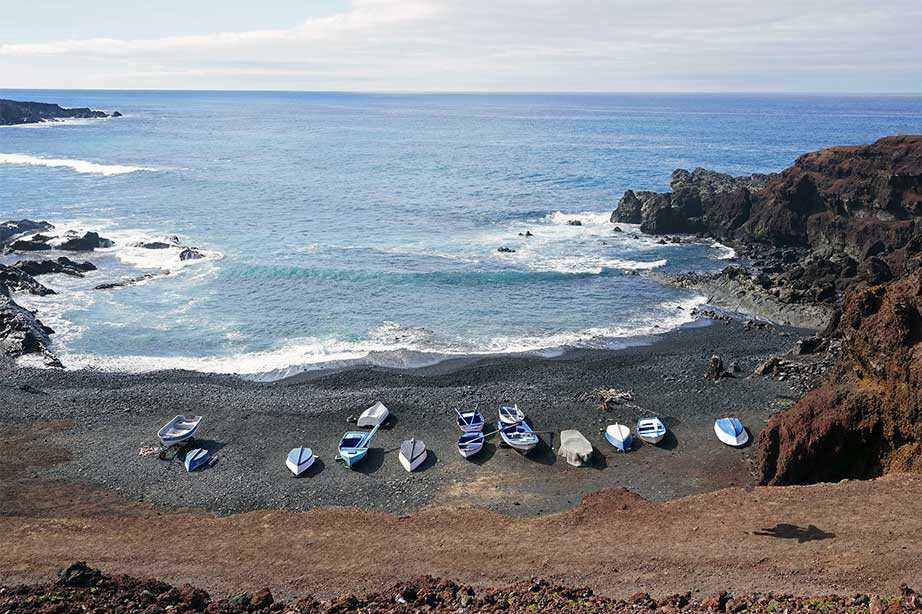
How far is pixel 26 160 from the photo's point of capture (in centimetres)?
11606

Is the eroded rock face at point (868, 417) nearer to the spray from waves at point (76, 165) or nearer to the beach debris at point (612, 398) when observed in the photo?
the beach debris at point (612, 398)

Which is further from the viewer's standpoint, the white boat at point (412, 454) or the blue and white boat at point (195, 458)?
the blue and white boat at point (195, 458)

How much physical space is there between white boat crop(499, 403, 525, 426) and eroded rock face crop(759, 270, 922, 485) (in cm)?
1036

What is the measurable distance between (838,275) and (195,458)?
44.4 meters

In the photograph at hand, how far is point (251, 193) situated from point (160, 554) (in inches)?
2934

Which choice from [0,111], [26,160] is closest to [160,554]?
[26,160]

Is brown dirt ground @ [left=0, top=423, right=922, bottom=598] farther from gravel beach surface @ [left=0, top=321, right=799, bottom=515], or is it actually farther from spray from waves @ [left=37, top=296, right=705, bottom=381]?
spray from waves @ [left=37, top=296, right=705, bottom=381]

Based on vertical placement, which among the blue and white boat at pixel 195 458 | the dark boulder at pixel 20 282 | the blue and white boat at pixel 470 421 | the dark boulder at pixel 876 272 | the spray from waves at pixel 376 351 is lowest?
the blue and white boat at pixel 195 458

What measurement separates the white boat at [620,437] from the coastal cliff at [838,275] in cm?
544

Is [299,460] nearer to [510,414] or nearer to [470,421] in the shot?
[470,421]

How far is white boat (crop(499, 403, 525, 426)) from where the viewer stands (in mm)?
31231

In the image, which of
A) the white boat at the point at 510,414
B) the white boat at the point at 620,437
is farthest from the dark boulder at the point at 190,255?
the white boat at the point at 620,437

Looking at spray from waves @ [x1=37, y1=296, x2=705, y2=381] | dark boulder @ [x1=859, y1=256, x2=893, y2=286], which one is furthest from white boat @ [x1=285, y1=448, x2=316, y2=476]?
dark boulder @ [x1=859, y1=256, x2=893, y2=286]

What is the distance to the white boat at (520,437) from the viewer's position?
29.3 metres
